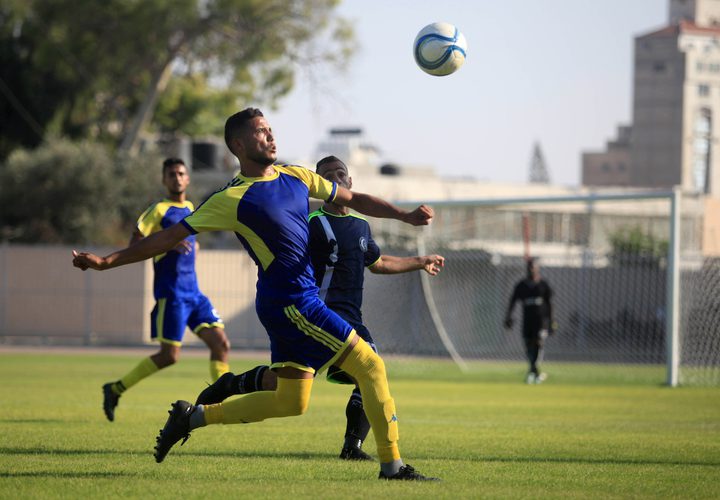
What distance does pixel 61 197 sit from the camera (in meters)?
40.0

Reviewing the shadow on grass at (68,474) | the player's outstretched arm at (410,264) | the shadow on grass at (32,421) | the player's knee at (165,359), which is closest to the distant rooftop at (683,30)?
the player's knee at (165,359)

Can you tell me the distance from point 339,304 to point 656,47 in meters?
57.2

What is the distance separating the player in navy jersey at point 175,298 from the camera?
12008mm

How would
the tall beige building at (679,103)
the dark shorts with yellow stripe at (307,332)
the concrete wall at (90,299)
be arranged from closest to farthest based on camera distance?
the dark shorts with yellow stripe at (307,332) → the concrete wall at (90,299) → the tall beige building at (679,103)

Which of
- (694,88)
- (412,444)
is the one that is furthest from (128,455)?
(694,88)

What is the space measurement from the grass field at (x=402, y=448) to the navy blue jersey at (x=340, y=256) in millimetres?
1196

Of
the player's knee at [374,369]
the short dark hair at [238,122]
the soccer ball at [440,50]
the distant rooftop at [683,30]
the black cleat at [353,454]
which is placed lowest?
the black cleat at [353,454]

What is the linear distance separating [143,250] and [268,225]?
0.78 m

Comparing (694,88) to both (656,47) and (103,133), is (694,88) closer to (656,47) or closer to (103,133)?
(656,47)

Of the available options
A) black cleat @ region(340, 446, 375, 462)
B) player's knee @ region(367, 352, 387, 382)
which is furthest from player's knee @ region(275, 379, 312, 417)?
black cleat @ region(340, 446, 375, 462)

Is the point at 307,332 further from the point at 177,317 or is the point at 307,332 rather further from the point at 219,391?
the point at 177,317

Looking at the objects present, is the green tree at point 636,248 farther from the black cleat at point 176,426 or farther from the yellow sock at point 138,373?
the black cleat at point 176,426

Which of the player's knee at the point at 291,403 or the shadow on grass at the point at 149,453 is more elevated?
the player's knee at the point at 291,403

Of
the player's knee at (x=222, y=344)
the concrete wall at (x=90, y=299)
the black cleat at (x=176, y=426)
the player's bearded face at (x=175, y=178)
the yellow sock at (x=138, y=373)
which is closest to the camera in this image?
the black cleat at (x=176, y=426)
